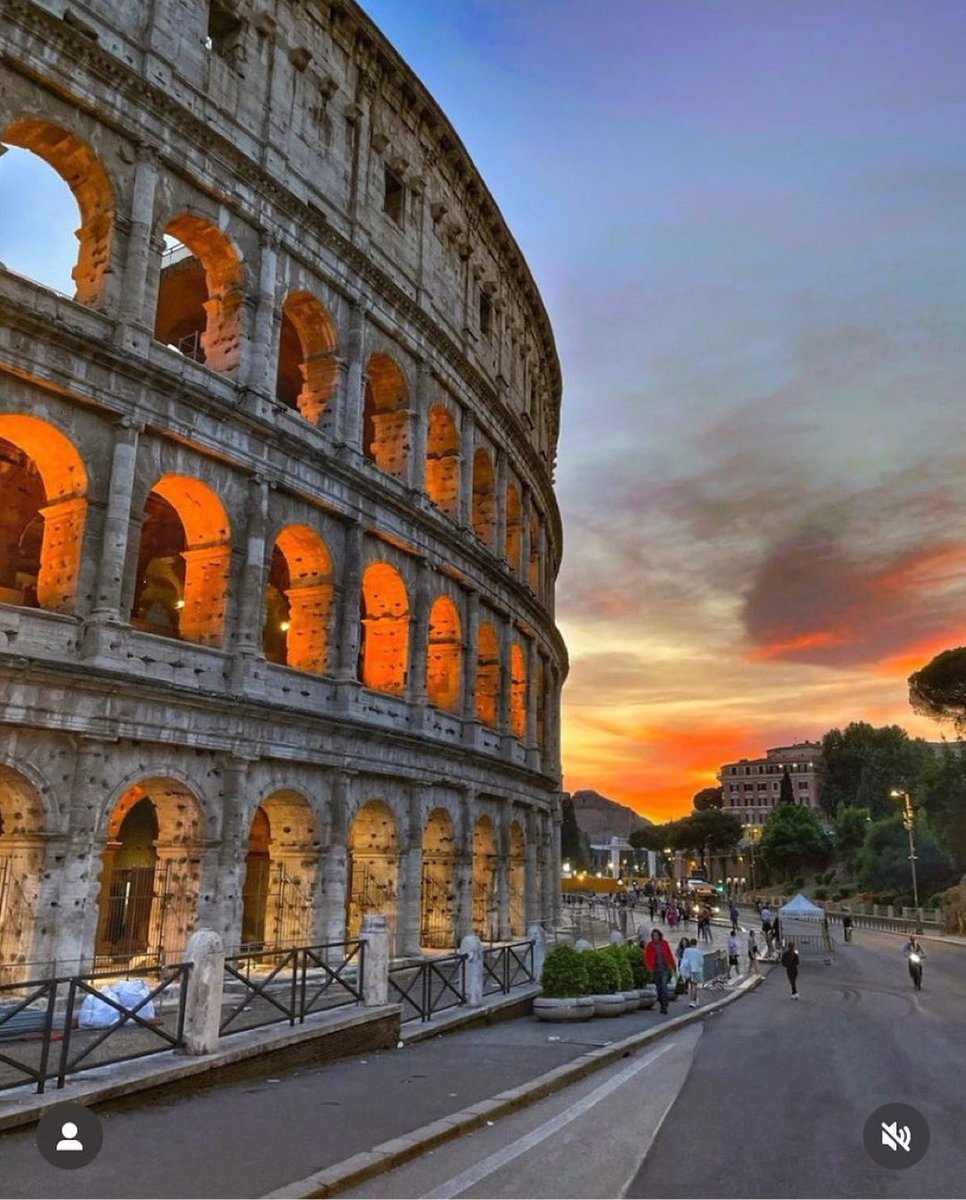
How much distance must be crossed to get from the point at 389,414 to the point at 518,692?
37.2 ft

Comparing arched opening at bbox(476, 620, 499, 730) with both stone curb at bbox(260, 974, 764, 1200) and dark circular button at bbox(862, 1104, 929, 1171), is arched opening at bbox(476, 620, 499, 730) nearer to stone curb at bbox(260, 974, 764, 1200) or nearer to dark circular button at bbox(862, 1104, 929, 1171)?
stone curb at bbox(260, 974, 764, 1200)

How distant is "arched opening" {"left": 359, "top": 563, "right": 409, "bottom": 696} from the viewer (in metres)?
23.2

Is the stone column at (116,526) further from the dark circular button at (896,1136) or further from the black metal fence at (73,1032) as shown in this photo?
the dark circular button at (896,1136)

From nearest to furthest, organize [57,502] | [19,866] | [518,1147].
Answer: [518,1147], [19,866], [57,502]

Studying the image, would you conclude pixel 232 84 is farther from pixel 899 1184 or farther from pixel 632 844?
pixel 632 844

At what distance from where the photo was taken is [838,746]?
113250 mm

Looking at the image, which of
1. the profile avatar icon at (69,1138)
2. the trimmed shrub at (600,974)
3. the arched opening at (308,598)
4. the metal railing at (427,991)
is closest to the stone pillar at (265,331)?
the arched opening at (308,598)

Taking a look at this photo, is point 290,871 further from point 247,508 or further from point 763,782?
point 763,782

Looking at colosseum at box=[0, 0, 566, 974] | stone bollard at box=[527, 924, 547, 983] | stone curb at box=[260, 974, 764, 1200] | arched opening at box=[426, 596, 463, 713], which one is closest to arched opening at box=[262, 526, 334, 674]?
colosseum at box=[0, 0, 566, 974]

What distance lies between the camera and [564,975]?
56.6 feet

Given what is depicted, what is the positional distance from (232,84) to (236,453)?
26.1 feet

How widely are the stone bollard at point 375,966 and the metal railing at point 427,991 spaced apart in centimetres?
43

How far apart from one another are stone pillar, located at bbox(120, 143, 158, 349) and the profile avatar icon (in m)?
12.5

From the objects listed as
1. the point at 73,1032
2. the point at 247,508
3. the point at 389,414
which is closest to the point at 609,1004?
the point at 73,1032
